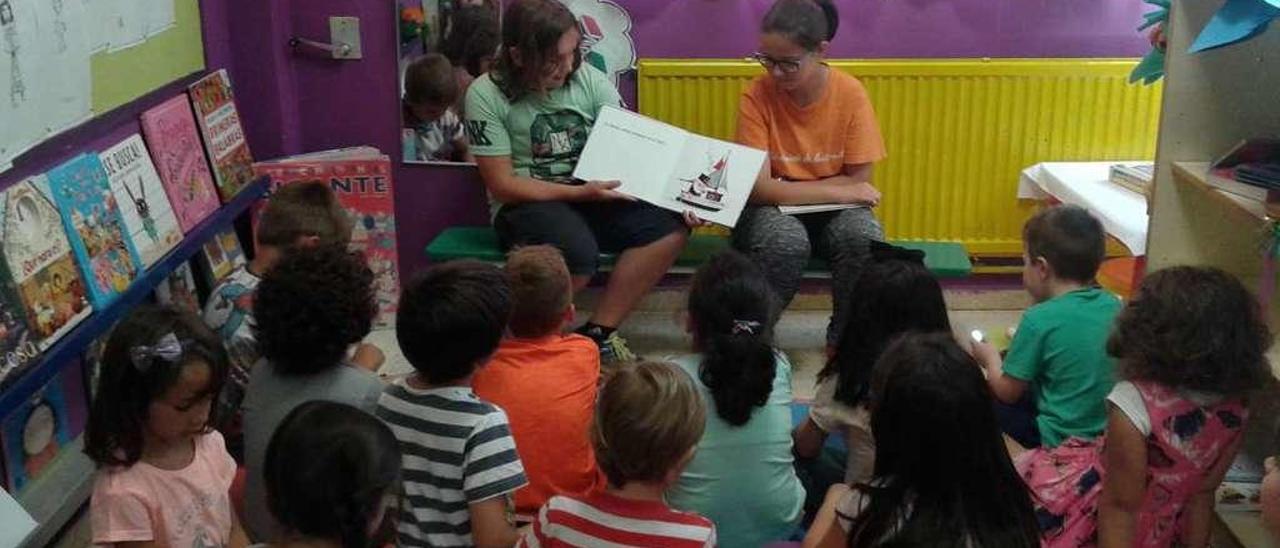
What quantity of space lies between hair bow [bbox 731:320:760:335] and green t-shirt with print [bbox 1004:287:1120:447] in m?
0.65

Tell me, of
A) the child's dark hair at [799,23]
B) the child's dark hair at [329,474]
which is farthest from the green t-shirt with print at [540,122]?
the child's dark hair at [329,474]

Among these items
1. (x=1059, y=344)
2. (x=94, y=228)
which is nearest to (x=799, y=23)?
(x=1059, y=344)

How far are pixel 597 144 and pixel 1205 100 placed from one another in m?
1.61

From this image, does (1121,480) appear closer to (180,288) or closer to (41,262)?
(41,262)

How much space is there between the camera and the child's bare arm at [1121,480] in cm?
222

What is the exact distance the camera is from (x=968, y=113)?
13.6 ft

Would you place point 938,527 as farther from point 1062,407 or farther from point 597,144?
point 597,144

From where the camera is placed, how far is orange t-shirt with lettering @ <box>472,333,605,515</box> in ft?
7.33

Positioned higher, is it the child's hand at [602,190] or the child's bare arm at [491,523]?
the child's hand at [602,190]

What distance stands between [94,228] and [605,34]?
1.76 meters

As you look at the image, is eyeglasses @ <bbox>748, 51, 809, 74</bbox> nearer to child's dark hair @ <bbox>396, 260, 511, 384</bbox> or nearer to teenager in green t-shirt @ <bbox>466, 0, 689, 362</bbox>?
teenager in green t-shirt @ <bbox>466, 0, 689, 362</bbox>

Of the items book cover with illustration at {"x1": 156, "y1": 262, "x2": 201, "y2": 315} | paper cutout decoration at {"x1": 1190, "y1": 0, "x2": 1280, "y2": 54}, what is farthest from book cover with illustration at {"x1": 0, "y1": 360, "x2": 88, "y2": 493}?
paper cutout decoration at {"x1": 1190, "y1": 0, "x2": 1280, "y2": 54}

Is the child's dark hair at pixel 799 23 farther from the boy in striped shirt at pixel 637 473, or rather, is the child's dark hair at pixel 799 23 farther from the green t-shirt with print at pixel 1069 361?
the boy in striped shirt at pixel 637 473

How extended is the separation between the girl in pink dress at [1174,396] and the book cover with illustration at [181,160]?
2.30 m
